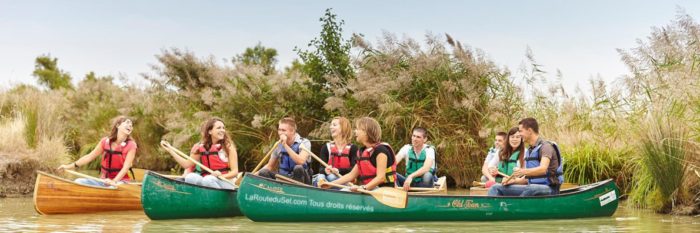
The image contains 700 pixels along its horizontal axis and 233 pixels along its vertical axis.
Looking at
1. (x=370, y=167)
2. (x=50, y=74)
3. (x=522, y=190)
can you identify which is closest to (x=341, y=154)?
(x=370, y=167)

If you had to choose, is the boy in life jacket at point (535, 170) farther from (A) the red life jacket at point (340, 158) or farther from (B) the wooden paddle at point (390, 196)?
(A) the red life jacket at point (340, 158)

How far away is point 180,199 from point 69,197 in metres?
1.32

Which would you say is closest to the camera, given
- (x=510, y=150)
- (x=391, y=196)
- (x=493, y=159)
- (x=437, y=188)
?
(x=391, y=196)

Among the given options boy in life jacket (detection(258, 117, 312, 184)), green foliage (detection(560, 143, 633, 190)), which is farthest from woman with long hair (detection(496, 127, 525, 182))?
boy in life jacket (detection(258, 117, 312, 184))

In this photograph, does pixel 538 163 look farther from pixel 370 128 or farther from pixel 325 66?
pixel 325 66

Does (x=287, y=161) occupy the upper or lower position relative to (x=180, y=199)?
upper

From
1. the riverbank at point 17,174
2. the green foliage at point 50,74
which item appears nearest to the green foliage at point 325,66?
the riverbank at point 17,174

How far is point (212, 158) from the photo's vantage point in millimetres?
10000

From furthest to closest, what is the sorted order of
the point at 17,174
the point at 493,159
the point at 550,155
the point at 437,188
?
1. the point at 17,174
2. the point at 493,159
3. the point at 437,188
4. the point at 550,155

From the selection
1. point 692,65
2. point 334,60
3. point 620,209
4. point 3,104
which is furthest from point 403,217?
point 3,104

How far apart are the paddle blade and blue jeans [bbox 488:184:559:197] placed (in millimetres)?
1095

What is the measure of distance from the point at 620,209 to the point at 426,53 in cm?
441

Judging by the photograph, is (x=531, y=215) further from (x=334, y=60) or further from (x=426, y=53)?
(x=334, y=60)

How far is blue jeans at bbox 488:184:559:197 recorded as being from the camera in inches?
378
